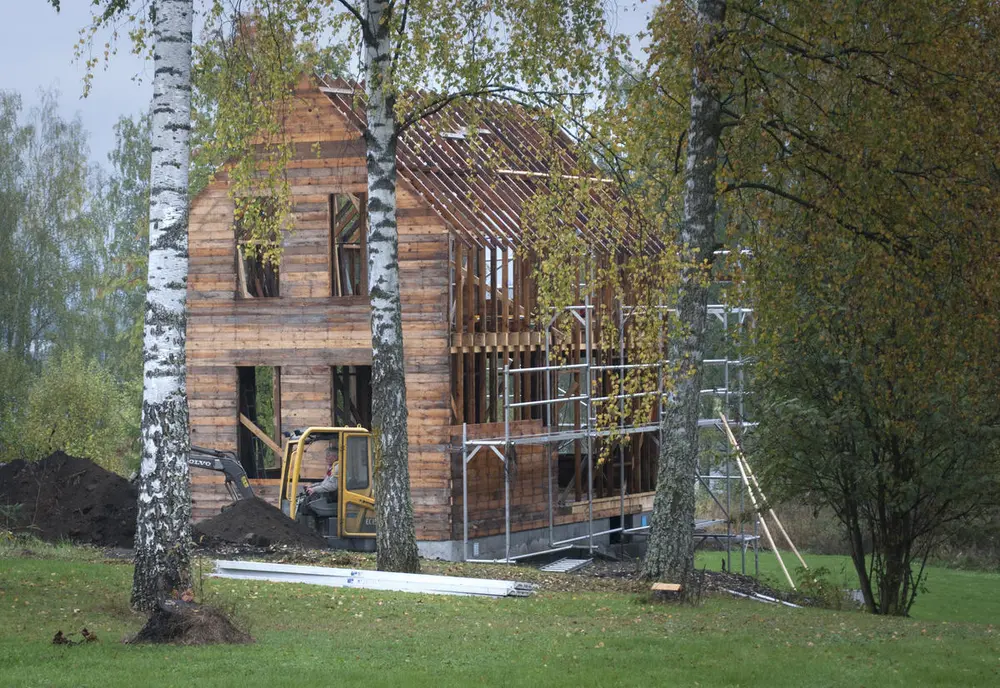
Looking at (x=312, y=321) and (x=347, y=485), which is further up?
(x=312, y=321)

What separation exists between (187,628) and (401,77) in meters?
7.83

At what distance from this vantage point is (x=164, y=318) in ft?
36.7

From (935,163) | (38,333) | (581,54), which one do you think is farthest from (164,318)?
(38,333)

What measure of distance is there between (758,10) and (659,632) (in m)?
6.79

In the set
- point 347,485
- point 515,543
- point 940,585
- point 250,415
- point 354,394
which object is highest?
point 354,394

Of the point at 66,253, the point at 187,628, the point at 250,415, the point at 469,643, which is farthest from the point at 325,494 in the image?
the point at 66,253

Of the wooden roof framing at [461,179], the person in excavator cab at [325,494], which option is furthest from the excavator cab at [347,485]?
the wooden roof framing at [461,179]

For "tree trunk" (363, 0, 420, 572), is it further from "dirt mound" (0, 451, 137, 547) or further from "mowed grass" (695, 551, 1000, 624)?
"mowed grass" (695, 551, 1000, 624)

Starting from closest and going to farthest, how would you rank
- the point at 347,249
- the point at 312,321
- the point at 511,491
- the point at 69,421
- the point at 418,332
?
the point at 418,332
the point at 312,321
the point at 511,491
the point at 347,249
the point at 69,421

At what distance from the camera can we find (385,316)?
15.6 m

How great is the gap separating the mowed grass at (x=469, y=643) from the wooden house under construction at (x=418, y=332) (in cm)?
771

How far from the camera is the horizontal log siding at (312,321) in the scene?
22172 mm

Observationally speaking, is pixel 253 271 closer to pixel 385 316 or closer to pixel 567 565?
pixel 567 565

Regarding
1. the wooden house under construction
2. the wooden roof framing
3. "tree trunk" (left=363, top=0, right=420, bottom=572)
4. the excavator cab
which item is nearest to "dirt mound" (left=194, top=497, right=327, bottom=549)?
the excavator cab
